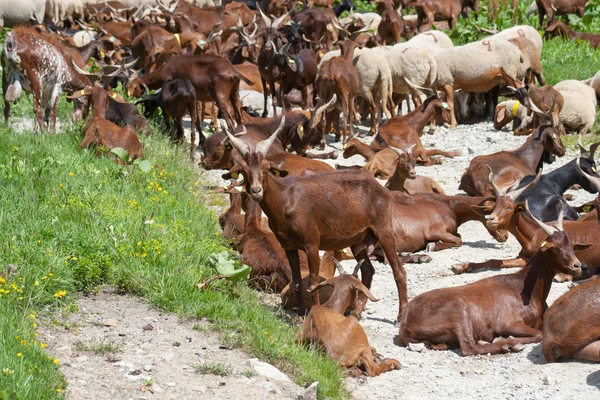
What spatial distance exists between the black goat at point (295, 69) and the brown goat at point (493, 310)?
953 centimetres

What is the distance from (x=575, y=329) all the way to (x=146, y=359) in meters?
3.43

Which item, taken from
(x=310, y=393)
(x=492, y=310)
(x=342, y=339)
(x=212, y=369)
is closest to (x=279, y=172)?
(x=342, y=339)

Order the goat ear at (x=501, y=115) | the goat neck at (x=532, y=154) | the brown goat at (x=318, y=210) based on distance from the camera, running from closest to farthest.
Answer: the brown goat at (x=318, y=210) → the goat neck at (x=532, y=154) → the goat ear at (x=501, y=115)

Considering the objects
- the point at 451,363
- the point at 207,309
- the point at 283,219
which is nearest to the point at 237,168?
the point at 283,219

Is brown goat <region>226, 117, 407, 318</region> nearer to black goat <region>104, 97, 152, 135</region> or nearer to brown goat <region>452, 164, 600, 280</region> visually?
brown goat <region>452, 164, 600, 280</region>

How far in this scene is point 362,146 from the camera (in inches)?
647

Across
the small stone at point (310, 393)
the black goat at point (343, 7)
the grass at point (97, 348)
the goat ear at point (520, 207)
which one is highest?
the grass at point (97, 348)

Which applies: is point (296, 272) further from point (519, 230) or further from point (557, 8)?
point (557, 8)

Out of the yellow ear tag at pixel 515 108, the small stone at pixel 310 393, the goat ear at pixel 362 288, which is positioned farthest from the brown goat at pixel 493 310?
the yellow ear tag at pixel 515 108

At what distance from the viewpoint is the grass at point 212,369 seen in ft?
24.8

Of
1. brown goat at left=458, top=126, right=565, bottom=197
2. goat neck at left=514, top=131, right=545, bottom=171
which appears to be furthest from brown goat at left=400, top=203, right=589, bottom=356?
goat neck at left=514, top=131, right=545, bottom=171

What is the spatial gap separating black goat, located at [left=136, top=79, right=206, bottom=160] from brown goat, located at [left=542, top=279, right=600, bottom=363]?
28.1 ft

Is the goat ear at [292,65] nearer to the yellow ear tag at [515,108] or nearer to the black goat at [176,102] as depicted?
the black goat at [176,102]

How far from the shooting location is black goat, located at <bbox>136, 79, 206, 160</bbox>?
16.1 metres
